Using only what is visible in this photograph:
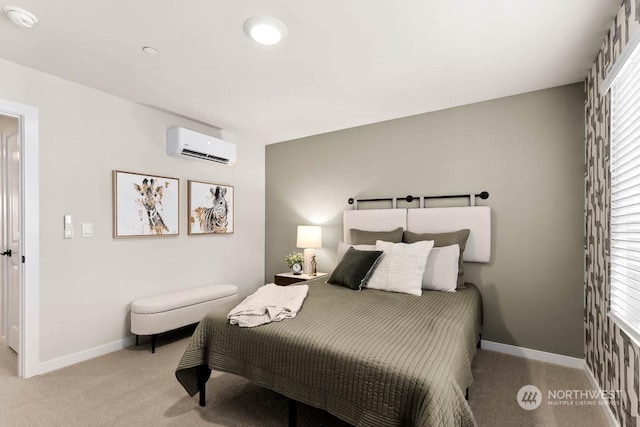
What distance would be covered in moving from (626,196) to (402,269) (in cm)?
152

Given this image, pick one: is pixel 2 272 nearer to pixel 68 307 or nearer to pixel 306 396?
pixel 68 307

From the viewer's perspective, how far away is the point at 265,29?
2.02 metres

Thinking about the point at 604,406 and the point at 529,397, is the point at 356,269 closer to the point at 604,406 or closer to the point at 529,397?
the point at 529,397

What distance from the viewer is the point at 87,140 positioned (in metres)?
2.93

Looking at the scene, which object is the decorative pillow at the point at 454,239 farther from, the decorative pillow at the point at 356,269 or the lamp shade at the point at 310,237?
the lamp shade at the point at 310,237

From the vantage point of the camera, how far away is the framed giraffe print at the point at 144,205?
314cm

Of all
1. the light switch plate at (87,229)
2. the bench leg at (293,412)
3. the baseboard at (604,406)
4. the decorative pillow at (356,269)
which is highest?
the light switch plate at (87,229)

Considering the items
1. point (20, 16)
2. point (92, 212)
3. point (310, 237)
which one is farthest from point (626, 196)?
point (92, 212)

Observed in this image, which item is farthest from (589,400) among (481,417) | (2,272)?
(2,272)

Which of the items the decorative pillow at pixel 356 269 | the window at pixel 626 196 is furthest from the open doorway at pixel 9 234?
the window at pixel 626 196

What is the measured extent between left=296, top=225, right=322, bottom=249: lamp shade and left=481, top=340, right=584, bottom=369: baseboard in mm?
2098

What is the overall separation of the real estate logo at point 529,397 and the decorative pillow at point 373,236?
1.55m

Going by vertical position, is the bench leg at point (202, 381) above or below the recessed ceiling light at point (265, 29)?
below

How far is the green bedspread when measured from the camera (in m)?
1.35
